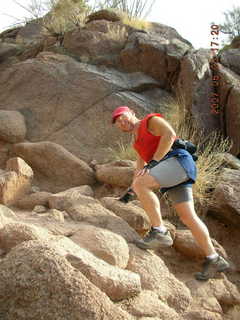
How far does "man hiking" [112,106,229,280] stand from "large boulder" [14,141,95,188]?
2.35 meters

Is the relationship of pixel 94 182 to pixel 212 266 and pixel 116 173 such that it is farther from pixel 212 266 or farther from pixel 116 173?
pixel 212 266

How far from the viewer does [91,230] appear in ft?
13.4

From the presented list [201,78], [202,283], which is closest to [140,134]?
[202,283]

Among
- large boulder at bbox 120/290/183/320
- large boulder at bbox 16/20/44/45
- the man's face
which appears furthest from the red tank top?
large boulder at bbox 16/20/44/45

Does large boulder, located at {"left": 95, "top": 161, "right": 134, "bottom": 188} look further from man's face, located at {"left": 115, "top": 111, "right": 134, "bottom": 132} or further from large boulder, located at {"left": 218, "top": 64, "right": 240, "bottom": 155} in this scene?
large boulder, located at {"left": 218, "top": 64, "right": 240, "bottom": 155}

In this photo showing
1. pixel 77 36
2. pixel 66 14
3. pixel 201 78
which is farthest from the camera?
pixel 66 14

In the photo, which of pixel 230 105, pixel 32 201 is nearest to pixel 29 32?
pixel 230 105

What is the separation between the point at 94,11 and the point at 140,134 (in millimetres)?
7646

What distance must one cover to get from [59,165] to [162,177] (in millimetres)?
2840

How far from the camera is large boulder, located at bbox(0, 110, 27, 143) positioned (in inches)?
279

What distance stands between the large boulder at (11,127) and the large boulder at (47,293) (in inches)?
173

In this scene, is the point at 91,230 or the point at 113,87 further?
the point at 113,87

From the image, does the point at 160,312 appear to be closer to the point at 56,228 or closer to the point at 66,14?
the point at 56,228

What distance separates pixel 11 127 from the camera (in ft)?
23.5
